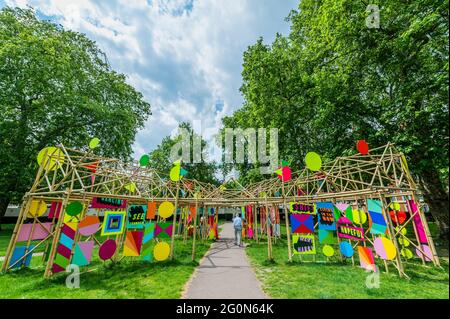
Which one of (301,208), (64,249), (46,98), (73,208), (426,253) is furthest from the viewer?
(46,98)

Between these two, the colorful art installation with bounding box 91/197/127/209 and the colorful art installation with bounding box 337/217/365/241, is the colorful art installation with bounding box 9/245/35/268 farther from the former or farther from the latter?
the colorful art installation with bounding box 337/217/365/241

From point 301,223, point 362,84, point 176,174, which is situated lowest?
point 301,223

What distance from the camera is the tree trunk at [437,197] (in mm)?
10961

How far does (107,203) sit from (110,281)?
2.43m

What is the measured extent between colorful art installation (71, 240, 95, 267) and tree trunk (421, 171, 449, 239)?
1556cm

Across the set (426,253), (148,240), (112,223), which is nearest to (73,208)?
(112,223)

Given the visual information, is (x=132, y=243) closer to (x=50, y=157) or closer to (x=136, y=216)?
(x=136, y=216)

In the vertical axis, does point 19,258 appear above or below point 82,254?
below

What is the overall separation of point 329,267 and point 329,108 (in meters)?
8.33

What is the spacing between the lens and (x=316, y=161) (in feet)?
26.0

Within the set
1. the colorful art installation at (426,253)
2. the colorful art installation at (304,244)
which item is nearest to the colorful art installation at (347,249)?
the colorful art installation at (304,244)

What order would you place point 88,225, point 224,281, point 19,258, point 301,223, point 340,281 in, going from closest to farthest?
1. point 340,281
2. point 224,281
3. point 88,225
4. point 19,258
5. point 301,223

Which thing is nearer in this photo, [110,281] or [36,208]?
[110,281]

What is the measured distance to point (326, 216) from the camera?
773 cm
